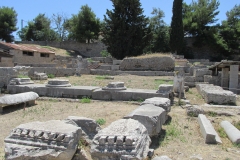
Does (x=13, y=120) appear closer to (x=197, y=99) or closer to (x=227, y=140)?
(x=227, y=140)

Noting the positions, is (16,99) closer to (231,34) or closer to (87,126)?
(87,126)

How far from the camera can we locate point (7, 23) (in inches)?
1610

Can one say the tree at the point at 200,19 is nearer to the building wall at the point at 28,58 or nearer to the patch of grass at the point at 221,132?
the building wall at the point at 28,58

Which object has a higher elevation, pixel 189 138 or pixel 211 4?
pixel 211 4


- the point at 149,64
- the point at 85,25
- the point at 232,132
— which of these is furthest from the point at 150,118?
the point at 85,25

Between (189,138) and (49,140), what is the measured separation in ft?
11.3

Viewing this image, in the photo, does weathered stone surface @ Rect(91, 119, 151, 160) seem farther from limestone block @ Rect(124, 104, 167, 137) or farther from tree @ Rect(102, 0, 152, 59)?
tree @ Rect(102, 0, 152, 59)

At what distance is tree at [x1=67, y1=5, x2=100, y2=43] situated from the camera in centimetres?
4212

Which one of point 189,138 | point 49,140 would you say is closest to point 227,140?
point 189,138

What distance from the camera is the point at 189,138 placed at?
5.68m

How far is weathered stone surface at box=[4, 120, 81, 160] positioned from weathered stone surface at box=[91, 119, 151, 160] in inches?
15.3

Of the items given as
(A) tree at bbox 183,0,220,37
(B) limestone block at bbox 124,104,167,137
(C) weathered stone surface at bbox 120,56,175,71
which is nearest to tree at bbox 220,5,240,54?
(A) tree at bbox 183,0,220,37

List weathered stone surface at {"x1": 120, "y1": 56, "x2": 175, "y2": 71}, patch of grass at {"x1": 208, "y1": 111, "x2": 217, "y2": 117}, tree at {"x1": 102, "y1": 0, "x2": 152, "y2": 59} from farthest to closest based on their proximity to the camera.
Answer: tree at {"x1": 102, "y1": 0, "x2": 152, "y2": 59} → weathered stone surface at {"x1": 120, "y1": 56, "x2": 175, "y2": 71} → patch of grass at {"x1": 208, "y1": 111, "x2": 217, "y2": 117}

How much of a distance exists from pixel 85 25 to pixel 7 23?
13.2 metres
